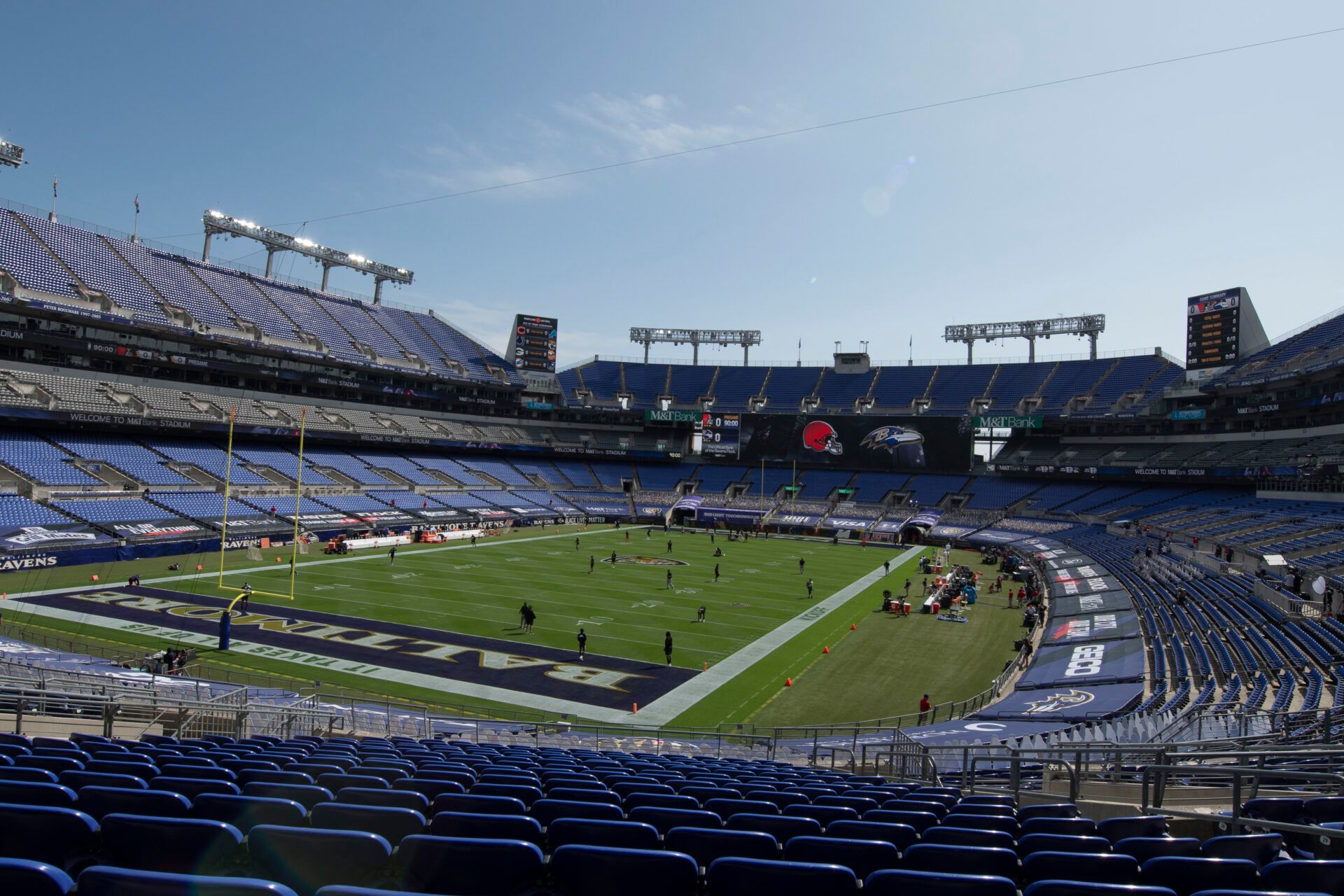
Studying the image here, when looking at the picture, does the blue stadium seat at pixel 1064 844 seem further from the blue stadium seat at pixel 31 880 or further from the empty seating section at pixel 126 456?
the empty seating section at pixel 126 456

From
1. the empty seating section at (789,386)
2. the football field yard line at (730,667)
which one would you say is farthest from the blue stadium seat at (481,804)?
the empty seating section at (789,386)

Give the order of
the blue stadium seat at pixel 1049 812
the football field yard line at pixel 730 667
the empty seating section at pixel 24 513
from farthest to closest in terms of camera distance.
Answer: the empty seating section at pixel 24 513
the football field yard line at pixel 730 667
the blue stadium seat at pixel 1049 812

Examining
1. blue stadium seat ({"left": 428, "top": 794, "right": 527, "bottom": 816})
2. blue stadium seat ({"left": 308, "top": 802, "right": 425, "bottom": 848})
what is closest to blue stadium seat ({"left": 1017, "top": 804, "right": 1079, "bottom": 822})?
blue stadium seat ({"left": 428, "top": 794, "right": 527, "bottom": 816})

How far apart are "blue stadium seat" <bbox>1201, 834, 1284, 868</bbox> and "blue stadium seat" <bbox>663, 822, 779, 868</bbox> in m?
2.62

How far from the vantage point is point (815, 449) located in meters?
72.2

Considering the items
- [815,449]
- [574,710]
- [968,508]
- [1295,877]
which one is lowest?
[574,710]

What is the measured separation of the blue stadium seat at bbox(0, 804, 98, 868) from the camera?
3148 mm

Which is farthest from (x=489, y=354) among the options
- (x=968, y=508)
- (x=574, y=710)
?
(x=574, y=710)

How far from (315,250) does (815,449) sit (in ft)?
169

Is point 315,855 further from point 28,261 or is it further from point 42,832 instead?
point 28,261

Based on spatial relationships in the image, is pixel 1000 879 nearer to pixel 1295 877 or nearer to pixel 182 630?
pixel 1295 877

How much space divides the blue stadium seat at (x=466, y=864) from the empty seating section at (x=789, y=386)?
7631cm

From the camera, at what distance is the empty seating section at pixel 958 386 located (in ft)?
235

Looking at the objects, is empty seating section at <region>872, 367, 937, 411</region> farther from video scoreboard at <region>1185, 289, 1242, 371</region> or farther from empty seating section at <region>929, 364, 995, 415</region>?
video scoreboard at <region>1185, 289, 1242, 371</region>
